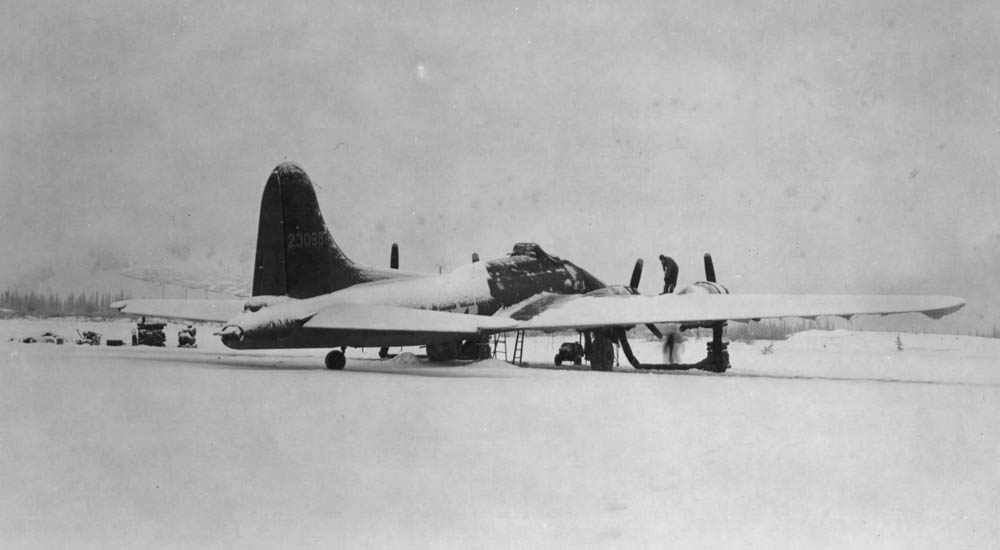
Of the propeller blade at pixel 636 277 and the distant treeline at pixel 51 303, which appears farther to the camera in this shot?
the propeller blade at pixel 636 277

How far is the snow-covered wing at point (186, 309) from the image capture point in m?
14.4

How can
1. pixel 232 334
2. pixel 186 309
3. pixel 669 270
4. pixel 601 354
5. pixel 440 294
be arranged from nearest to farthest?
pixel 232 334, pixel 440 294, pixel 186 309, pixel 601 354, pixel 669 270

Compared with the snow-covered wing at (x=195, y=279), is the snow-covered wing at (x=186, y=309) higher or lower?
lower

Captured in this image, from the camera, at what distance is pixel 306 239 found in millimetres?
13500

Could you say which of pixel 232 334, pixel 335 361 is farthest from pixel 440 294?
pixel 232 334

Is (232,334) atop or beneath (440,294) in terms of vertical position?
beneath

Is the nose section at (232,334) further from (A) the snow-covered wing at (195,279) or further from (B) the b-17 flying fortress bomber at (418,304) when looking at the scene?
(A) the snow-covered wing at (195,279)

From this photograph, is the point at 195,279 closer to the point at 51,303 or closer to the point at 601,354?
the point at 51,303

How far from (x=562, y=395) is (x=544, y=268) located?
24.6ft

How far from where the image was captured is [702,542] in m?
5.95

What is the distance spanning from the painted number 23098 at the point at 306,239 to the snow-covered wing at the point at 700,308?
12.7ft

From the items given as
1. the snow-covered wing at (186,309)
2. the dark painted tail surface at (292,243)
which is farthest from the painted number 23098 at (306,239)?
the snow-covered wing at (186,309)

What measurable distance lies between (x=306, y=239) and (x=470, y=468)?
26.3 ft

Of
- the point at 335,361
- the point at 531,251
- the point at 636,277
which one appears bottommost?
the point at 335,361
